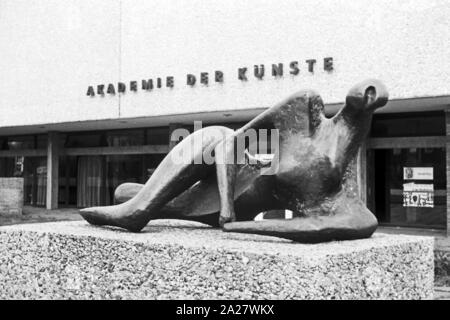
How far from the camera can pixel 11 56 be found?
712 inches

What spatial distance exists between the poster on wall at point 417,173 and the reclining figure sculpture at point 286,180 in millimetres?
9809

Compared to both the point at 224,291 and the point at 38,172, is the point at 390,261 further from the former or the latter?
the point at 38,172

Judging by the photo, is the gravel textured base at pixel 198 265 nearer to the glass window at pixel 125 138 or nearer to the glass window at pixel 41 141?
the glass window at pixel 125 138

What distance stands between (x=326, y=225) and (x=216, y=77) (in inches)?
378

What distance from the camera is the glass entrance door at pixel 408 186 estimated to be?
1384 centimetres

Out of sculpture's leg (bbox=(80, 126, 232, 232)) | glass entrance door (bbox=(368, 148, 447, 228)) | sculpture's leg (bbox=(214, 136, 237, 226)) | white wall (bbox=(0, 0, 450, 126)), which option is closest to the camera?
sculpture's leg (bbox=(214, 136, 237, 226))

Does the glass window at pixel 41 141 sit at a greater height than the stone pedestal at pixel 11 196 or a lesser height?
greater

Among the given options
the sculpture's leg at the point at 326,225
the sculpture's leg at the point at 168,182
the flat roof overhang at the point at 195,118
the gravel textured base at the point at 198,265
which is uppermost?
the flat roof overhang at the point at 195,118

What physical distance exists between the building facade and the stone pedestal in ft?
6.49

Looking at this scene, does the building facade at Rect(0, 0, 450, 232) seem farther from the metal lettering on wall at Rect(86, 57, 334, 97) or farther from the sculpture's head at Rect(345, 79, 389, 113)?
the sculpture's head at Rect(345, 79, 389, 113)

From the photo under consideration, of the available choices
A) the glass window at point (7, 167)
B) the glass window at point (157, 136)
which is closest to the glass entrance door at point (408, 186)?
the glass window at point (157, 136)

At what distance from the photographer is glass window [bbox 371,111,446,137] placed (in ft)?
44.5

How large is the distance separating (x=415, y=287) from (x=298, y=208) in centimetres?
103

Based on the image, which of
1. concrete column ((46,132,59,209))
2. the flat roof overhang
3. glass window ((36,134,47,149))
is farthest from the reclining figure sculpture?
glass window ((36,134,47,149))
